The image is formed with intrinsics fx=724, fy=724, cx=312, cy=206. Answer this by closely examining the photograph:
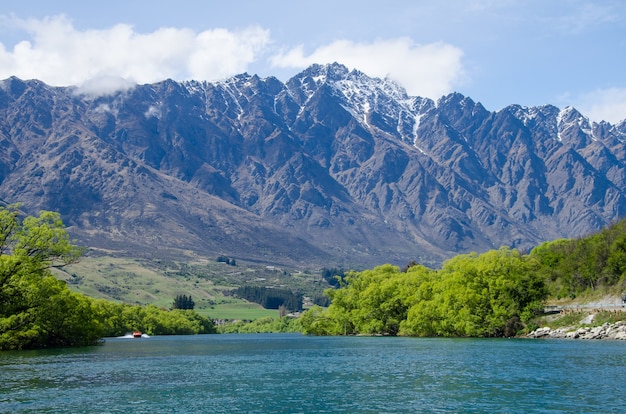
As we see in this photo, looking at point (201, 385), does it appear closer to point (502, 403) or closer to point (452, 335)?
point (502, 403)

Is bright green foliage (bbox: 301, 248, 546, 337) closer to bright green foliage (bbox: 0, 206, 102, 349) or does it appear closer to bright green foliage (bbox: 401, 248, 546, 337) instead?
bright green foliage (bbox: 401, 248, 546, 337)

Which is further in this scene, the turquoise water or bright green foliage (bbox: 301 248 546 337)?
bright green foliage (bbox: 301 248 546 337)

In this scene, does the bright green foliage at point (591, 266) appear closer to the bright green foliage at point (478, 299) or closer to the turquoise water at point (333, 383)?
the bright green foliage at point (478, 299)

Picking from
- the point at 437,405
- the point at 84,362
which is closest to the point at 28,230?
the point at 84,362

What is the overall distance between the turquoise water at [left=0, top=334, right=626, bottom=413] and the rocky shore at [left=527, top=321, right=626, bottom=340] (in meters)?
22.6

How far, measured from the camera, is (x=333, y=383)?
70438mm

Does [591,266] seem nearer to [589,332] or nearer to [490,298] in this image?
[490,298]

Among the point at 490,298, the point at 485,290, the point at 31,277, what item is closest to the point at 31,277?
the point at 31,277

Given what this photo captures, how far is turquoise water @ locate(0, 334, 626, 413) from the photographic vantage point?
181ft

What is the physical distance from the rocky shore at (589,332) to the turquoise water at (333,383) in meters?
22.6

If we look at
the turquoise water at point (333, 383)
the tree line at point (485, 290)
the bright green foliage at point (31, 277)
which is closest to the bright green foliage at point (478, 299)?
the tree line at point (485, 290)

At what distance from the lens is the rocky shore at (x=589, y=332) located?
126 meters

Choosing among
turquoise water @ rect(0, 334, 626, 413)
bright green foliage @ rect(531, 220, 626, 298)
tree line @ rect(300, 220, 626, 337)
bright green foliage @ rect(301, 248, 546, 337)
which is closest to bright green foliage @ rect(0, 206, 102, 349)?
turquoise water @ rect(0, 334, 626, 413)

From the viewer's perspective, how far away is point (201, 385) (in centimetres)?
7025
